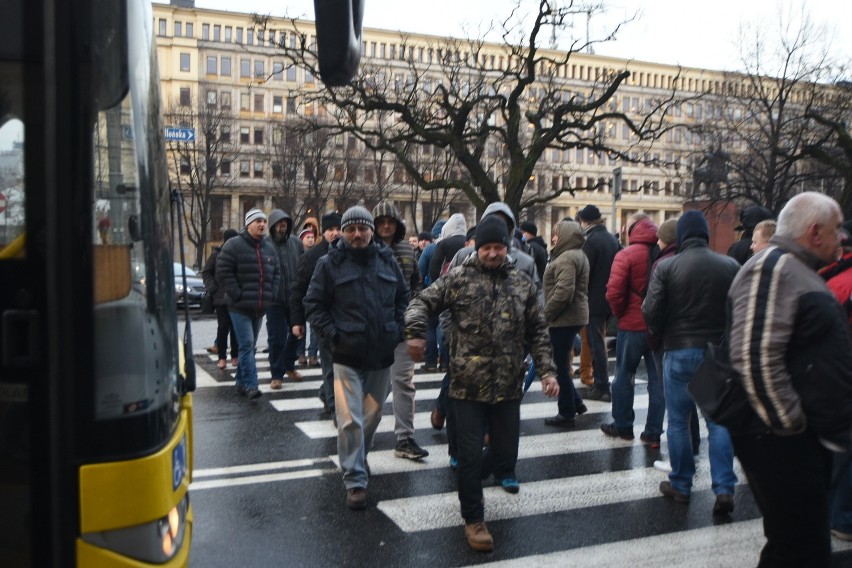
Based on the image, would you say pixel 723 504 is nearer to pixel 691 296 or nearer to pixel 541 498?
pixel 541 498

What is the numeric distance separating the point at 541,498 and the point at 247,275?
465cm

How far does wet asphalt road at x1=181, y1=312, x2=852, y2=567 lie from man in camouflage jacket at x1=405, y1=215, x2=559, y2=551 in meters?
0.40

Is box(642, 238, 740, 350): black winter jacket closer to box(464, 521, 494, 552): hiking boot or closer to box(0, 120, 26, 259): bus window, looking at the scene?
box(464, 521, 494, 552): hiking boot

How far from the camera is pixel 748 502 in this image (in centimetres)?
581

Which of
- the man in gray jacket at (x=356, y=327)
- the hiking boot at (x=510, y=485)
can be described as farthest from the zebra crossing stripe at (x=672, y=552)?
the man in gray jacket at (x=356, y=327)

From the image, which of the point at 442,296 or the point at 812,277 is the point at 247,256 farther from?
the point at 812,277

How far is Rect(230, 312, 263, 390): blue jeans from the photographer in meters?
9.19

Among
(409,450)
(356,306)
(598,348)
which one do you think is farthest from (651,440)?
(356,306)

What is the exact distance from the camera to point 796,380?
3.47m

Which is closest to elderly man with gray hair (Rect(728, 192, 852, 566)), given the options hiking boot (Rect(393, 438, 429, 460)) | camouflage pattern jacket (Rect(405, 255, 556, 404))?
camouflage pattern jacket (Rect(405, 255, 556, 404))

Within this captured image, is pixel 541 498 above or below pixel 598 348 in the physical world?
below

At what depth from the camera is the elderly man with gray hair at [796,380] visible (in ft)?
11.2

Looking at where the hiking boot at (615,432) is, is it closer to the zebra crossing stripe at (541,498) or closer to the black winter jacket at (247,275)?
the zebra crossing stripe at (541,498)

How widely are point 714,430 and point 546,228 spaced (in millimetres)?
105339
